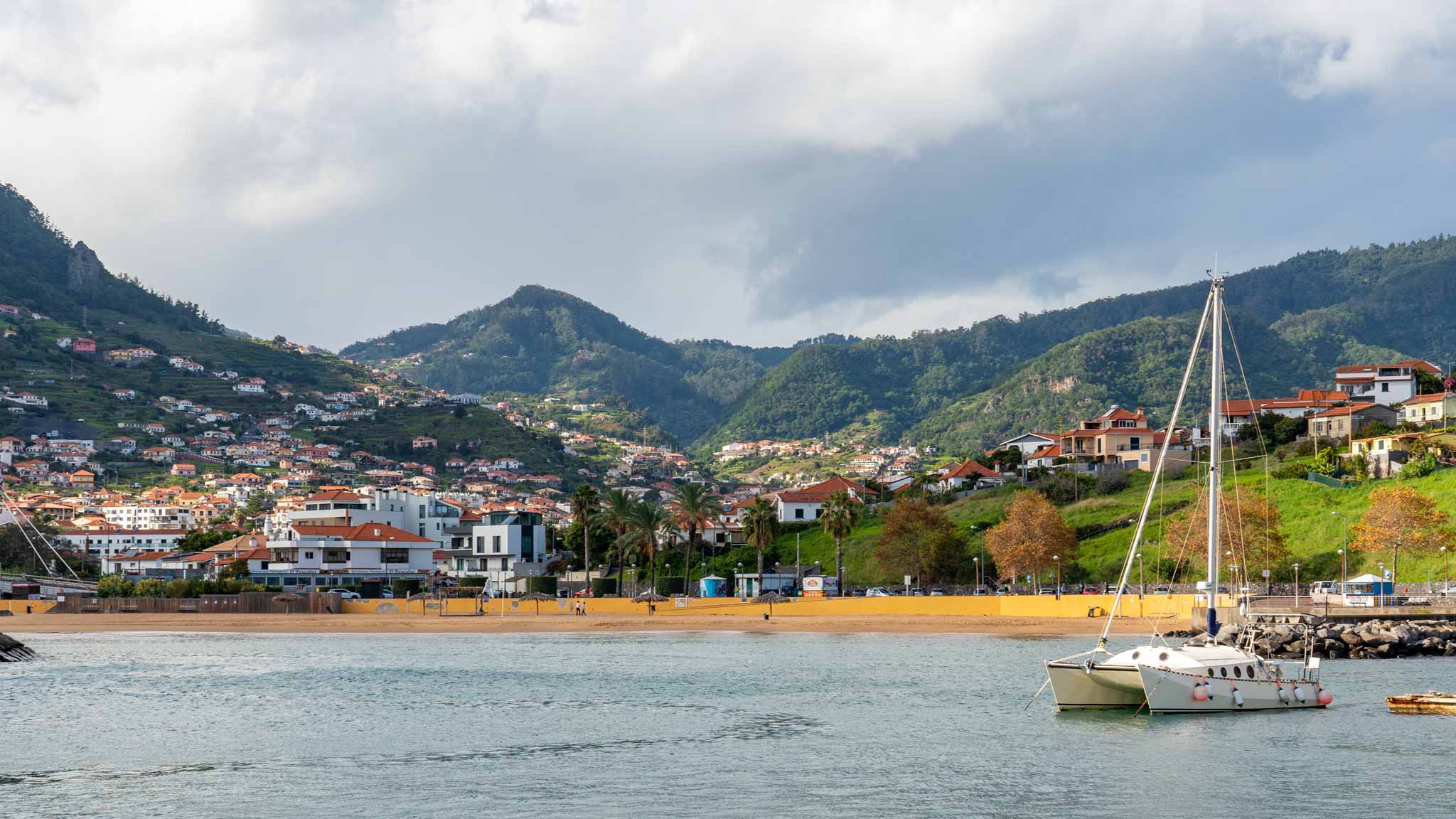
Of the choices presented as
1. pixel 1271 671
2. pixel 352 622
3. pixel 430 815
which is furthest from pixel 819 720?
pixel 352 622

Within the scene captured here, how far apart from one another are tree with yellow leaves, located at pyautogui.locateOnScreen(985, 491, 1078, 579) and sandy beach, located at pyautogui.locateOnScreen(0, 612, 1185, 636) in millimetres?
Result: 6802

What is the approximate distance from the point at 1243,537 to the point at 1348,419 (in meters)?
51.8

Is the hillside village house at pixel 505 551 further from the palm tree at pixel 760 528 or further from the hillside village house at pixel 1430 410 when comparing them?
the hillside village house at pixel 1430 410

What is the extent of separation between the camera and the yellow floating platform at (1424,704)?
41.4 metres

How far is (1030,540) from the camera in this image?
298 feet

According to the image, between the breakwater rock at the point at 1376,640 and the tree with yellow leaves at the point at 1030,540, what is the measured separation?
27.9m

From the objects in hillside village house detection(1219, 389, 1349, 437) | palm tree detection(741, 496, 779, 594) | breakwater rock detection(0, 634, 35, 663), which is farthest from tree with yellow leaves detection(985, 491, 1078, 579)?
breakwater rock detection(0, 634, 35, 663)

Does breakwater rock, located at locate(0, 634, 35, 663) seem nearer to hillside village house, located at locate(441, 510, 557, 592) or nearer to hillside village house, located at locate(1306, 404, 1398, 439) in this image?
hillside village house, located at locate(441, 510, 557, 592)

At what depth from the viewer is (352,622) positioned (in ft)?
320

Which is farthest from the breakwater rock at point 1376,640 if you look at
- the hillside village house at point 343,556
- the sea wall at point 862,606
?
the hillside village house at point 343,556

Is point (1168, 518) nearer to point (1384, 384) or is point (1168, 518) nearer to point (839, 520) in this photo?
point (839, 520)

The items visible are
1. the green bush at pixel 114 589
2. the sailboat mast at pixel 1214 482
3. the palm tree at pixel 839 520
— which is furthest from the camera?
the green bush at pixel 114 589

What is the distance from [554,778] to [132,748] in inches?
507

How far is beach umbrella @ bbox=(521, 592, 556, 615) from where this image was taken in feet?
340
